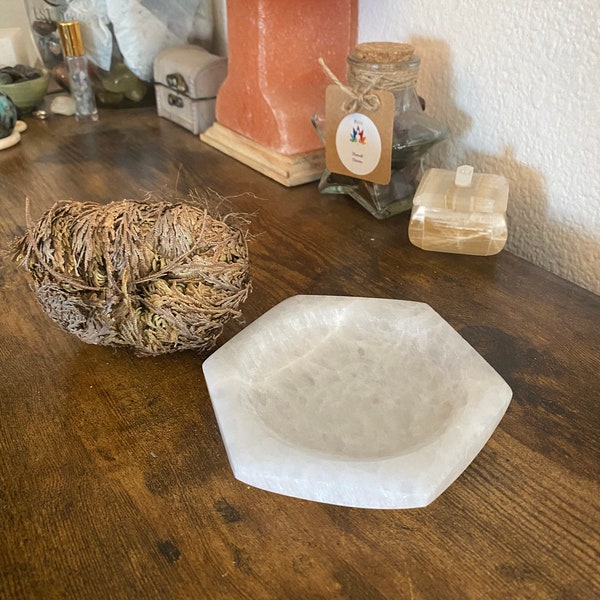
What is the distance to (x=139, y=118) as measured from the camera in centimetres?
110

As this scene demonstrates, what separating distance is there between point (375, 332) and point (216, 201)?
358 mm

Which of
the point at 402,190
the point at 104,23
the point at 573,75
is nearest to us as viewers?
the point at 573,75

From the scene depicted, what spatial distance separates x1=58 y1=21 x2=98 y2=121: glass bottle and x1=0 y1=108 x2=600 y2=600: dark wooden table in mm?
487

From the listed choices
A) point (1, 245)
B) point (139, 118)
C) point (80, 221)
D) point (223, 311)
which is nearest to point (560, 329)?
point (223, 311)

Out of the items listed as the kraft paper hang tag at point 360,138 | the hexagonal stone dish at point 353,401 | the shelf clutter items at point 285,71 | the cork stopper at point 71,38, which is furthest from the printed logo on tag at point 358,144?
the cork stopper at point 71,38

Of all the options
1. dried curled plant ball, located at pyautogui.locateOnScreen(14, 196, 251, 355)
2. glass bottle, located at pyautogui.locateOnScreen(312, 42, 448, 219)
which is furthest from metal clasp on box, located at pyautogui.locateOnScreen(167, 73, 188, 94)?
dried curled plant ball, located at pyautogui.locateOnScreen(14, 196, 251, 355)

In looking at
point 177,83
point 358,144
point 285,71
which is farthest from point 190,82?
point 358,144

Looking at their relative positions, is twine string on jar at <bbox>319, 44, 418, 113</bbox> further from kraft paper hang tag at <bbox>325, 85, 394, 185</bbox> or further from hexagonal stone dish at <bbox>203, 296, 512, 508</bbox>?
hexagonal stone dish at <bbox>203, 296, 512, 508</bbox>

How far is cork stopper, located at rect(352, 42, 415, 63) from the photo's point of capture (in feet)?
2.26

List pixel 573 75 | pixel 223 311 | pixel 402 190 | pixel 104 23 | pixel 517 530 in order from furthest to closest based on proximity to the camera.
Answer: pixel 104 23 → pixel 402 190 → pixel 573 75 → pixel 223 311 → pixel 517 530

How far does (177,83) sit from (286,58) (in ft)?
0.75

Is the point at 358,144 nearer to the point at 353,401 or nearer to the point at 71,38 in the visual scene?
the point at 353,401

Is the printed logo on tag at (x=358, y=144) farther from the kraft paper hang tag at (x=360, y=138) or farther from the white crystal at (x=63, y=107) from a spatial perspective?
the white crystal at (x=63, y=107)

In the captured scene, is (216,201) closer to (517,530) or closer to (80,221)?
(80,221)
